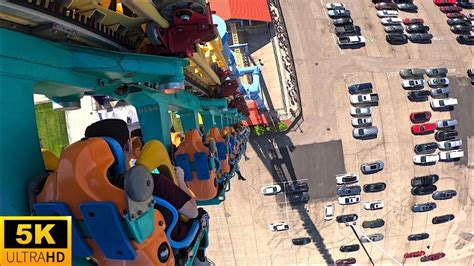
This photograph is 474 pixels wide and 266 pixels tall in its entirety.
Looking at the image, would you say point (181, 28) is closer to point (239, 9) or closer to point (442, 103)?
point (239, 9)

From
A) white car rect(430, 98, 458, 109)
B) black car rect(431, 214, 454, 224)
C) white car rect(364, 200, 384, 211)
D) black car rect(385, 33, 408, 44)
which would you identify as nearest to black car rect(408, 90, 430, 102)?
white car rect(430, 98, 458, 109)

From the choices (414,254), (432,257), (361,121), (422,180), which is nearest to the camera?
(361,121)

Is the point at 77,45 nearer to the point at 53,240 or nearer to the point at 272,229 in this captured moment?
the point at 53,240

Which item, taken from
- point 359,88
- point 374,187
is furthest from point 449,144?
point 359,88

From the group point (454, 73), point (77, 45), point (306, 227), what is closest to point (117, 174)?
point (77, 45)

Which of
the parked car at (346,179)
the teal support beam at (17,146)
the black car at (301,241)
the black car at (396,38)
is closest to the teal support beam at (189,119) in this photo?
the teal support beam at (17,146)
